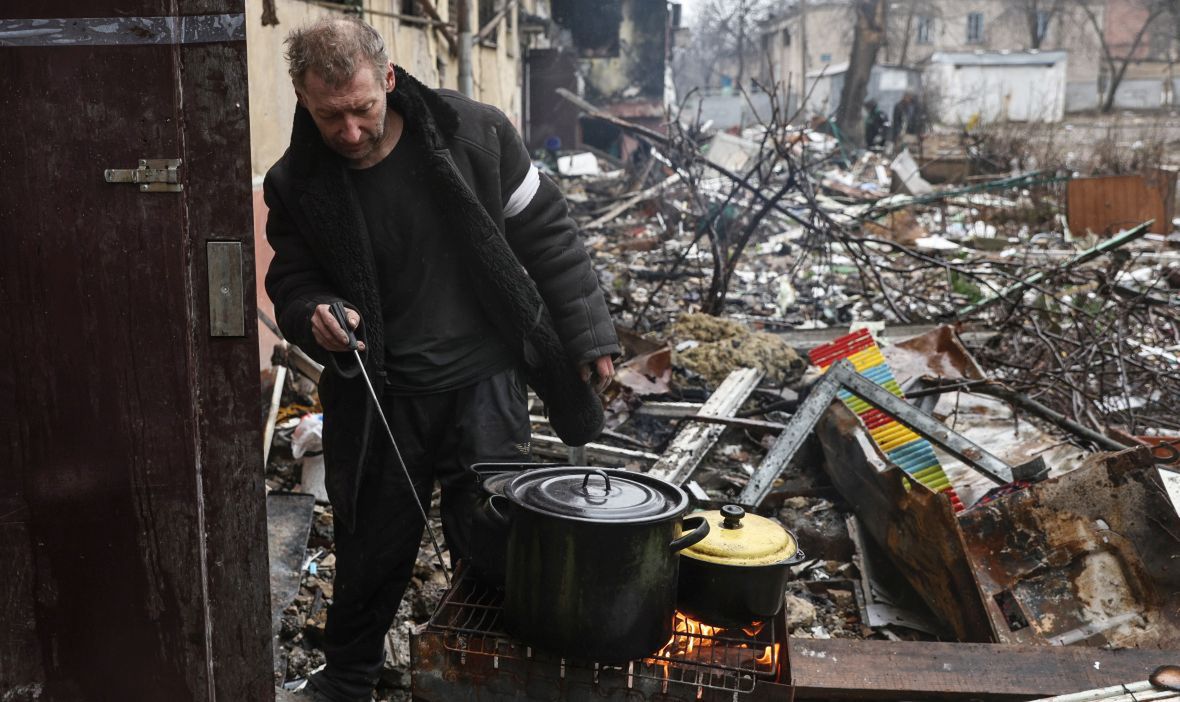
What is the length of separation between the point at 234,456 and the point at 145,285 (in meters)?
0.44

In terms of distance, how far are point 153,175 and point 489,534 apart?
1.11 m

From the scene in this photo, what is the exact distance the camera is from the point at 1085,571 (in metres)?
3.22

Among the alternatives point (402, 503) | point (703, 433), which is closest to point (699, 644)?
point (402, 503)

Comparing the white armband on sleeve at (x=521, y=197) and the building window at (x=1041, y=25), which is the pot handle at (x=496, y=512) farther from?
the building window at (x=1041, y=25)

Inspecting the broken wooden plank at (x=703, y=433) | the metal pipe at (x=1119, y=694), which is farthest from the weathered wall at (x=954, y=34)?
the metal pipe at (x=1119, y=694)

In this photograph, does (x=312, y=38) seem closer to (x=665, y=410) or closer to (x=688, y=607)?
(x=688, y=607)

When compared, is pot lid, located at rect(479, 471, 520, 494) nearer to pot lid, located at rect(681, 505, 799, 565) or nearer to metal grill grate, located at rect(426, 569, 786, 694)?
metal grill grate, located at rect(426, 569, 786, 694)

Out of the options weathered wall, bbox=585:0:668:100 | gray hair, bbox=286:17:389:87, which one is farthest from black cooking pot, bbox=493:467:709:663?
weathered wall, bbox=585:0:668:100

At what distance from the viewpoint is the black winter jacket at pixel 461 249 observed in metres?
2.51

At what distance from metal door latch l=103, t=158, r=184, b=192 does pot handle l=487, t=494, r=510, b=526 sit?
0.97m

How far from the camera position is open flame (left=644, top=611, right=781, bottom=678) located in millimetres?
2107

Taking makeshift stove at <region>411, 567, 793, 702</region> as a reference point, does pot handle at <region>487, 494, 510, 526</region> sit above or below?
above

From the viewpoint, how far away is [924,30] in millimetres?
54531

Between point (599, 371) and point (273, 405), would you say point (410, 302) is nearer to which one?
point (599, 371)
